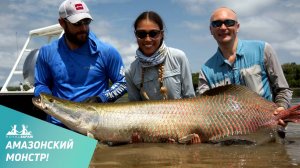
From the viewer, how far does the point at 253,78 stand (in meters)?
5.78

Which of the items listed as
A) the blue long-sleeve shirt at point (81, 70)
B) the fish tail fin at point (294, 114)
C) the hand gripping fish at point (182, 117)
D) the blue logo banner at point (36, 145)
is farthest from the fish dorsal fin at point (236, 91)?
the blue logo banner at point (36, 145)

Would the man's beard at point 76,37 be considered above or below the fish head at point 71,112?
above

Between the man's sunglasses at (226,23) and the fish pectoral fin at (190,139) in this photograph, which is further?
the man's sunglasses at (226,23)

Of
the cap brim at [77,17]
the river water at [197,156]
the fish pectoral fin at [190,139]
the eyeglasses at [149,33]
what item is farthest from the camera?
the cap brim at [77,17]

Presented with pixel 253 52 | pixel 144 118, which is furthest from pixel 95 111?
→ pixel 253 52

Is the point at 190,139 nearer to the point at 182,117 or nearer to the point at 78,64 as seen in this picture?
the point at 182,117

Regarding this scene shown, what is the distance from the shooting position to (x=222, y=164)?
3.89 meters

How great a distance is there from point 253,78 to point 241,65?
24 cm

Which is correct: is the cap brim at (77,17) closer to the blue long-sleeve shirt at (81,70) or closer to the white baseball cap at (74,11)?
the white baseball cap at (74,11)

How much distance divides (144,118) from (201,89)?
1132 mm

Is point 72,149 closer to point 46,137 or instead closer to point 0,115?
point 46,137

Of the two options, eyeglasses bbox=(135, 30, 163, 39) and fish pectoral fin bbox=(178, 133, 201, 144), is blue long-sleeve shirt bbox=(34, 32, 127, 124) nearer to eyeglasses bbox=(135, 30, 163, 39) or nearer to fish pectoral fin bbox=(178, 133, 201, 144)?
eyeglasses bbox=(135, 30, 163, 39)

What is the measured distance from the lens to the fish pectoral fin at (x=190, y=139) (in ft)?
17.0

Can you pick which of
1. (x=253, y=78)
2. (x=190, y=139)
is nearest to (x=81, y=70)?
(x=190, y=139)
